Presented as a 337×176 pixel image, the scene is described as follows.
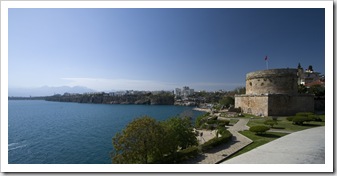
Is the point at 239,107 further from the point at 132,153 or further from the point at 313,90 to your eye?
the point at 132,153

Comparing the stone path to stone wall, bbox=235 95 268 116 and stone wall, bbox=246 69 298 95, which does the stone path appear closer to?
stone wall, bbox=235 95 268 116

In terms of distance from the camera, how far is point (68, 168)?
763 centimetres

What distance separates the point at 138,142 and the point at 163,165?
219 cm

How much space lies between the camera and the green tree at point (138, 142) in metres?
9.74

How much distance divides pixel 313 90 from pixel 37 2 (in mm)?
36821

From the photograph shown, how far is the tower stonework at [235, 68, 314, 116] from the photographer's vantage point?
25969 millimetres

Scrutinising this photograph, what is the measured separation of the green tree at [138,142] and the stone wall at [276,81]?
A: 73.3 ft

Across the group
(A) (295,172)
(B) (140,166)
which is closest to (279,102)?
(A) (295,172)

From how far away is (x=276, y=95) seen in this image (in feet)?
85.5

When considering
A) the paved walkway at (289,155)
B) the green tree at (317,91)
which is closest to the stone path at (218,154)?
the paved walkway at (289,155)

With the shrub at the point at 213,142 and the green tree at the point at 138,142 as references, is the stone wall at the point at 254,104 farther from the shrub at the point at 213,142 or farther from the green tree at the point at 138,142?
the green tree at the point at 138,142

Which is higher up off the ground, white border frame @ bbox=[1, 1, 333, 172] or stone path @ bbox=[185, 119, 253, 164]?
white border frame @ bbox=[1, 1, 333, 172]

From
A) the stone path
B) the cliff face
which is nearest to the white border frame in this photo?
the stone path

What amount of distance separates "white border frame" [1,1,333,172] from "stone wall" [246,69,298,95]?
2021cm
